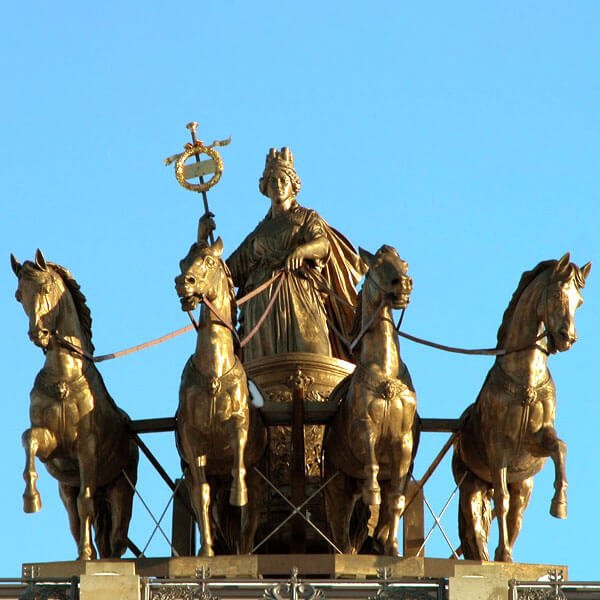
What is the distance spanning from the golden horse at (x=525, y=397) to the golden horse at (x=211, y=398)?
283cm

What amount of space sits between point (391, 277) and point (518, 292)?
1683mm

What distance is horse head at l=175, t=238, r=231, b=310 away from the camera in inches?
1523

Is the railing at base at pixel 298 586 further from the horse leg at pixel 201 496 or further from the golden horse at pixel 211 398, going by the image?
the horse leg at pixel 201 496

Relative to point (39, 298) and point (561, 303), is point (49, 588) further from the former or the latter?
point (561, 303)

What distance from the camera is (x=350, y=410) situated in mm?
39375

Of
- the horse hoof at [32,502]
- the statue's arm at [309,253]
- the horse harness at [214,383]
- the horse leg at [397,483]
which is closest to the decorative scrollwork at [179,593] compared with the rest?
the horse hoof at [32,502]

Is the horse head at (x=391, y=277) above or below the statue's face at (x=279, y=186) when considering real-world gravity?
below

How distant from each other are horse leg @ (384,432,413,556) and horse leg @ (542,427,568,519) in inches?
61.1

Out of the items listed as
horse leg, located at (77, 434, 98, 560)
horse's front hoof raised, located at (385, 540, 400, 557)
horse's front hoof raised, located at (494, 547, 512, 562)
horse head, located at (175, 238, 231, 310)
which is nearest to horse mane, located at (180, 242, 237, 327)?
horse head, located at (175, 238, 231, 310)

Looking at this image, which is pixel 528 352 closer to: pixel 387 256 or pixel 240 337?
pixel 387 256

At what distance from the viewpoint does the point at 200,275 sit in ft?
128

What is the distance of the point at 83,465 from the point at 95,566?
6.46ft

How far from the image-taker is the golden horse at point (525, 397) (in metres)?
39.0

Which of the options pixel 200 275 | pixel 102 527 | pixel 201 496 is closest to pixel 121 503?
pixel 102 527
